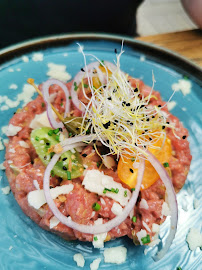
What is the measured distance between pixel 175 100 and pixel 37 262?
149 centimetres

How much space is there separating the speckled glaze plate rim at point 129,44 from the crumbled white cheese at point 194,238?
1130 mm

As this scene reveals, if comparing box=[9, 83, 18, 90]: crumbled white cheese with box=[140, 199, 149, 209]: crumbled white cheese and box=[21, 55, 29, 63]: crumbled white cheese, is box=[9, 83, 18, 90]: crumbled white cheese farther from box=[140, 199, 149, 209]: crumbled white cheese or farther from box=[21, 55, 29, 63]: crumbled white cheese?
box=[140, 199, 149, 209]: crumbled white cheese

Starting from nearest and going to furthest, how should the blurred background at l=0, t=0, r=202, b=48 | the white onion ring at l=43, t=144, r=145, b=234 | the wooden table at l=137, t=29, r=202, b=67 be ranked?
the white onion ring at l=43, t=144, r=145, b=234 → the wooden table at l=137, t=29, r=202, b=67 → the blurred background at l=0, t=0, r=202, b=48

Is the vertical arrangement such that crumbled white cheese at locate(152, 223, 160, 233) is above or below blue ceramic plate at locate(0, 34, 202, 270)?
below

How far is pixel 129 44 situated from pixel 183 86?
570mm

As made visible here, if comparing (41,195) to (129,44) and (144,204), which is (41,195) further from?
(129,44)

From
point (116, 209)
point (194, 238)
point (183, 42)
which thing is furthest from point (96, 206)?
point (183, 42)

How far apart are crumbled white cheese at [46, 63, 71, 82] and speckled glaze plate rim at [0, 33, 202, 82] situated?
0.58 feet

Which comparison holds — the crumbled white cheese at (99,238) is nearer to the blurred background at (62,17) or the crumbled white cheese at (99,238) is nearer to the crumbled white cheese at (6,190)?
the crumbled white cheese at (6,190)

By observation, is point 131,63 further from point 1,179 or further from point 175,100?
point 1,179

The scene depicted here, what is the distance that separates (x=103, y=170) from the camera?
5.54 ft

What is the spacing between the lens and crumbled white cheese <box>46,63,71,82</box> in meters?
2.33

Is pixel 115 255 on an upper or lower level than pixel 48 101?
lower

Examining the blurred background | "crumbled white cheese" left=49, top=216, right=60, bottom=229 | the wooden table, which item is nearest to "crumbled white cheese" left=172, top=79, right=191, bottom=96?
the wooden table
